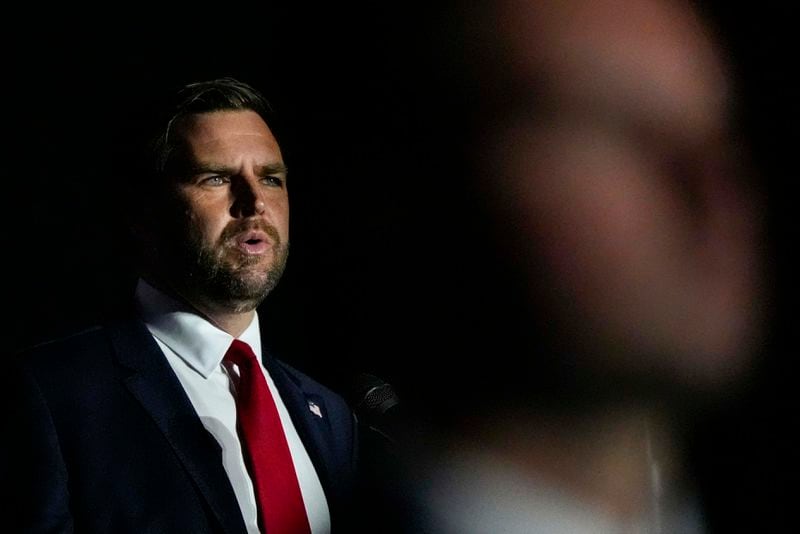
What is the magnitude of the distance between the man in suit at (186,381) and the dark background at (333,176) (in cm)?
20

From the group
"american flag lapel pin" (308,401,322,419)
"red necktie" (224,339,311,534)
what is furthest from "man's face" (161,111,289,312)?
"american flag lapel pin" (308,401,322,419)

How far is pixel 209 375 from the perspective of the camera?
50.6 inches

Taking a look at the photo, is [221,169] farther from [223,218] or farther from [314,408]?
[314,408]

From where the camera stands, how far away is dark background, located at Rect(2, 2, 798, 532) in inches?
51.5

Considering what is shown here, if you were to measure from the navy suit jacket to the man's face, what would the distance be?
14 cm

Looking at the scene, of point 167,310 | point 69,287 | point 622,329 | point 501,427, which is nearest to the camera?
point 167,310

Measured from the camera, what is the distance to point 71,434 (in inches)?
43.8

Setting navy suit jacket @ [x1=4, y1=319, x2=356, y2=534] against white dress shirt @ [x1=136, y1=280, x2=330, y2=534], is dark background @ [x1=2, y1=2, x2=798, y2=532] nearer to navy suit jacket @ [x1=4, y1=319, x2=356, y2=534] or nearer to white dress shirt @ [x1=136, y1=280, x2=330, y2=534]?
white dress shirt @ [x1=136, y1=280, x2=330, y2=534]

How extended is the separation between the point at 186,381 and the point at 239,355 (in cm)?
9

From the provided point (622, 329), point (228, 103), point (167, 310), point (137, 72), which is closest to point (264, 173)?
point (228, 103)

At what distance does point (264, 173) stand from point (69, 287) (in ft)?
1.63

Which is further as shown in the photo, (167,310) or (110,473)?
(167,310)

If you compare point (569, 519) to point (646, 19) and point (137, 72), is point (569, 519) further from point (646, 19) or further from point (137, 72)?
point (137, 72)

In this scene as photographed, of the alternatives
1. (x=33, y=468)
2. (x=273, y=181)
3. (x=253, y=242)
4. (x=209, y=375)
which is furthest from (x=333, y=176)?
(x=33, y=468)
